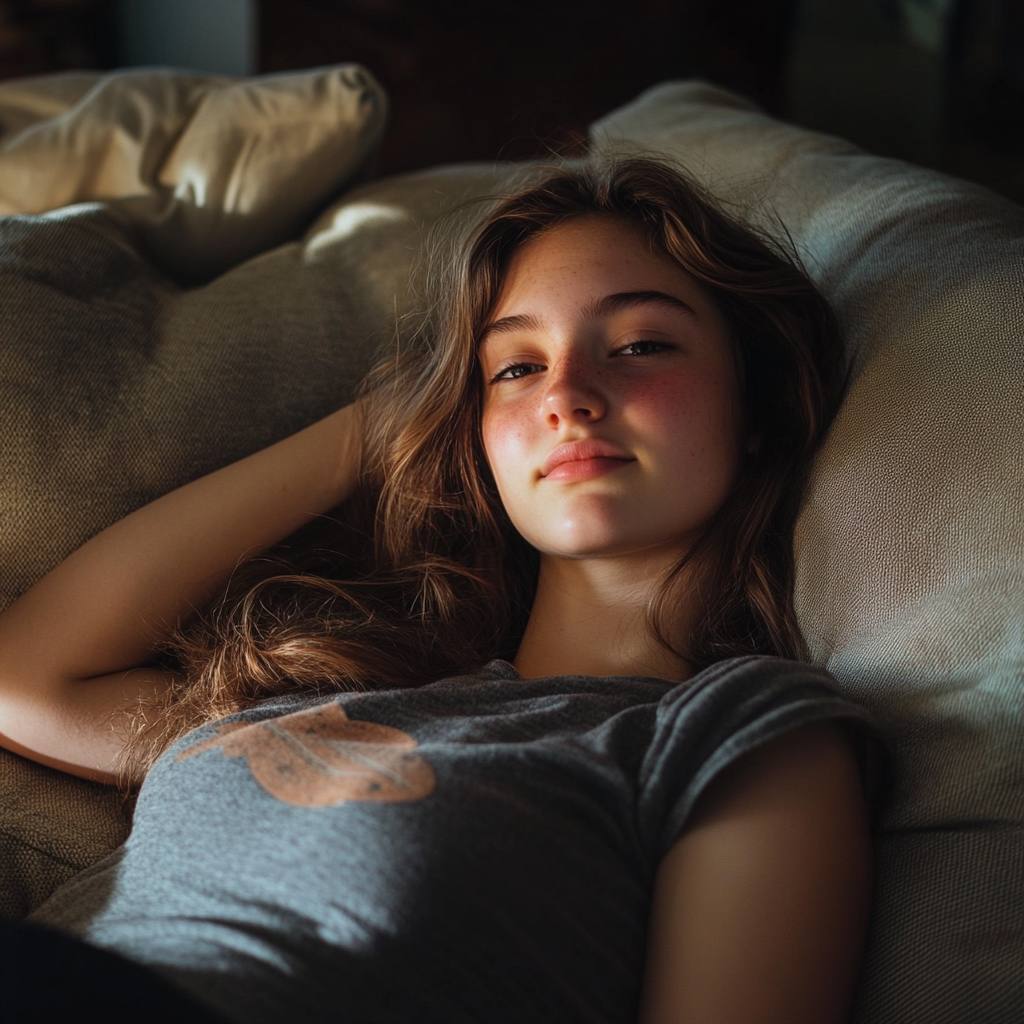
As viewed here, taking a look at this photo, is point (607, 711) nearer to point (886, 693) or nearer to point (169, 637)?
point (886, 693)

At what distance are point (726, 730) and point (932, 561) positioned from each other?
22cm

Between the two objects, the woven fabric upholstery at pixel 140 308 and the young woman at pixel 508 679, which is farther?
the woven fabric upholstery at pixel 140 308

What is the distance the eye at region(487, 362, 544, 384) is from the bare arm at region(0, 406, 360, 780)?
21 cm

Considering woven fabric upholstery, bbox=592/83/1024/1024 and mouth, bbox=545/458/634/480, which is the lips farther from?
woven fabric upholstery, bbox=592/83/1024/1024

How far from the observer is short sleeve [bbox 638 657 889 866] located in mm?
741

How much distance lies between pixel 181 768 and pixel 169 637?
0.26 m

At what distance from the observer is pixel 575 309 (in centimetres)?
100

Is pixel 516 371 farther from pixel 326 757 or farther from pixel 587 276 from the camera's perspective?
pixel 326 757

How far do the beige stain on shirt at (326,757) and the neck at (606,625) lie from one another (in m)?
0.24

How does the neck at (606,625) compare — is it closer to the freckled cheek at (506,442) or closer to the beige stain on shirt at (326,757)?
the freckled cheek at (506,442)

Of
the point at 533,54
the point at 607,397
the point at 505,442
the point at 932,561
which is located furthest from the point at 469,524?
the point at 533,54

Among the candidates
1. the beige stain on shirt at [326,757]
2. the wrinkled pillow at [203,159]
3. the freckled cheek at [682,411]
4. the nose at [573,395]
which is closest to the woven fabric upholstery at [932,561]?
the freckled cheek at [682,411]

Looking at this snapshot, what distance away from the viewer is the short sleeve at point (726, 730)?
0.74 m

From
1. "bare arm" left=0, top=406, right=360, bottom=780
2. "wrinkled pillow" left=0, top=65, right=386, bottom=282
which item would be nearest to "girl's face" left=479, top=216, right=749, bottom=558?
"bare arm" left=0, top=406, right=360, bottom=780
